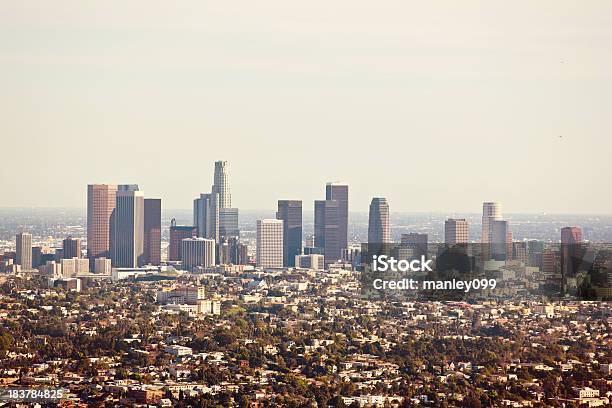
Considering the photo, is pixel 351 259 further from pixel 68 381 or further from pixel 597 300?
pixel 68 381

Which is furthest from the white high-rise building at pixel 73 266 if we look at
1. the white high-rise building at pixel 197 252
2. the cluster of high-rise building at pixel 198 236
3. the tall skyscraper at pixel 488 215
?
the tall skyscraper at pixel 488 215

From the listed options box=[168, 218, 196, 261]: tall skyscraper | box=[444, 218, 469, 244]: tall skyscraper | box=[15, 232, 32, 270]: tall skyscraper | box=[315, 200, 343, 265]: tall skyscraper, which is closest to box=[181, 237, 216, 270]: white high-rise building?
box=[168, 218, 196, 261]: tall skyscraper

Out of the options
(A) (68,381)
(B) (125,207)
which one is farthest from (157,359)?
(B) (125,207)

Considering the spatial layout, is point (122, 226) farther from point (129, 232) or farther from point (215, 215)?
point (215, 215)

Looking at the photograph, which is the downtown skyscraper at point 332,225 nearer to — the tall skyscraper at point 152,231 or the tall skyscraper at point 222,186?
the tall skyscraper at point 222,186

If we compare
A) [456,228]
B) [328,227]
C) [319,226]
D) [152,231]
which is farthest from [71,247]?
[456,228]

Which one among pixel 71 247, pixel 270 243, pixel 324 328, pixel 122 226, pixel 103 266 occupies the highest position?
pixel 122 226

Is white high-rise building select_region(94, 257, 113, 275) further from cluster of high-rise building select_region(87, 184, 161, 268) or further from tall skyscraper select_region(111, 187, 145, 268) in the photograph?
tall skyscraper select_region(111, 187, 145, 268)
